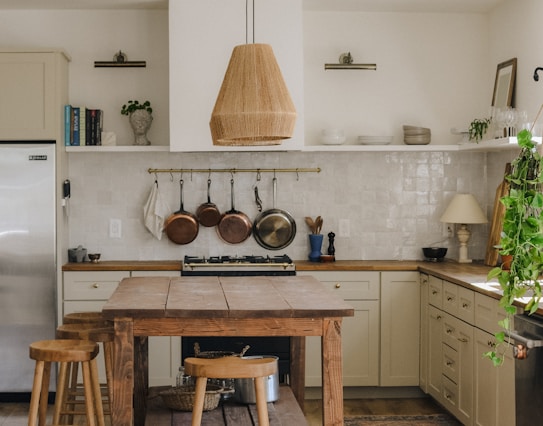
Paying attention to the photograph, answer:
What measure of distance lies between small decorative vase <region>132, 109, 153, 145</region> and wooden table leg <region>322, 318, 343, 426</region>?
3083mm

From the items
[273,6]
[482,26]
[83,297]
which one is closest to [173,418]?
[83,297]

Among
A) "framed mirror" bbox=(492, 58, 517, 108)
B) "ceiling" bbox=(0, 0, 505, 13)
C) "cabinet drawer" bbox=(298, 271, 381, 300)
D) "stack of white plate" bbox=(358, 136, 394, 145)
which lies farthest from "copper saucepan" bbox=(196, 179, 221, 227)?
"framed mirror" bbox=(492, 58, 517, 108)

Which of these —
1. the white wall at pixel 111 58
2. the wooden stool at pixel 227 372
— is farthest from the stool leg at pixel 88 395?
the white wall at pixel 111 58

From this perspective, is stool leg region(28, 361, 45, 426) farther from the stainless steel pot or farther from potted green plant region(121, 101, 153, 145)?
potted green plant region(121, 101, 153, 145)

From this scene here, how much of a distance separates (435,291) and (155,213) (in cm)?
222

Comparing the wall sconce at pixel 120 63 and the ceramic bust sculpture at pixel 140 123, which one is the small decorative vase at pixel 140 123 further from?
the wall sconce at pixel 120 63

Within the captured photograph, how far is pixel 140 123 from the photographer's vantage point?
6.10m

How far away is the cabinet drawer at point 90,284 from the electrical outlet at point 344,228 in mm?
1756

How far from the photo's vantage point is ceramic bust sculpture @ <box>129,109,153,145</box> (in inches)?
240

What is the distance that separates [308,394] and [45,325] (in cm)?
201

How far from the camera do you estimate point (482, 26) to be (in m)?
6.43

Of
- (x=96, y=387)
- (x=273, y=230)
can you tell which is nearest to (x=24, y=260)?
(x=273, y=230)

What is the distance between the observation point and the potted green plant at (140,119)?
20.0 ft

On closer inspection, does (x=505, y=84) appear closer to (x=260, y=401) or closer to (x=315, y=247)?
(x=315, y=247)
